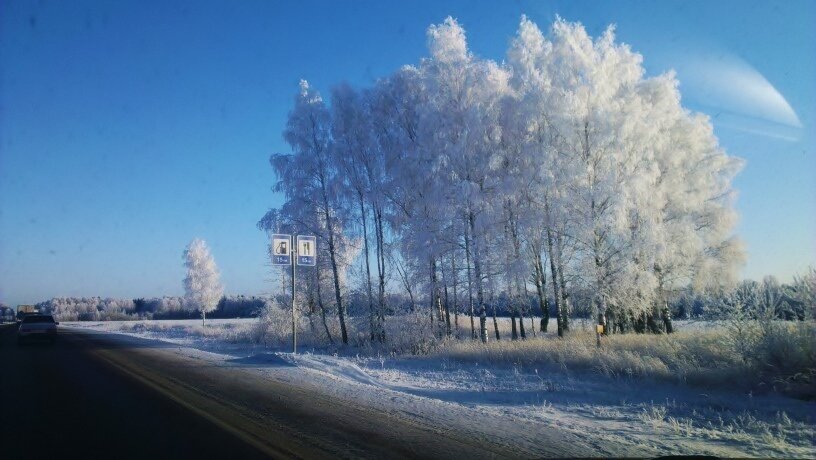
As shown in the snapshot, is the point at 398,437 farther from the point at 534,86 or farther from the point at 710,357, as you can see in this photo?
the point at 534,86

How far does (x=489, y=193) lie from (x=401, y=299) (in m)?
8.11

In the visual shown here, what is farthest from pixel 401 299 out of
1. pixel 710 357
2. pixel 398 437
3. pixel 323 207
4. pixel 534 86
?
pixel 398 437

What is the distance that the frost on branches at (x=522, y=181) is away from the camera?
19094 mm

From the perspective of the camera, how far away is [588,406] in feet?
31.4

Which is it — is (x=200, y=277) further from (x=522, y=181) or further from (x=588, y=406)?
(x=588, y=406)

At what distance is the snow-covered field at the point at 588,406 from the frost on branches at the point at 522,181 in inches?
263

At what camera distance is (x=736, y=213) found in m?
24.8

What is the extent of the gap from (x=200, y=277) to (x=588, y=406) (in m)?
61.1

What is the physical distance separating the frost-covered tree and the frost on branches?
41.5 m

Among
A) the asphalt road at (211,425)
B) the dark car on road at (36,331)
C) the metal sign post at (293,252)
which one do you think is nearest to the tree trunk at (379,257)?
the metal sign post at (293,252)

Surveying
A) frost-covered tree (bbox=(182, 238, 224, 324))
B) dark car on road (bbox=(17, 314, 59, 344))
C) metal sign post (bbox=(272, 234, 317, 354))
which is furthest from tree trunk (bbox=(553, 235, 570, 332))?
frost-covered tree (bbox=(182, 238, 224, 324))

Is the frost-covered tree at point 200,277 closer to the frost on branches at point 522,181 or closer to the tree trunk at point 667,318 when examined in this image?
the frost on branches at point 522,181

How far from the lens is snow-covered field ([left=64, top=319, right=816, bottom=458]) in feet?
23.0

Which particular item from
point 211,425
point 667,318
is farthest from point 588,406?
point 667,318
